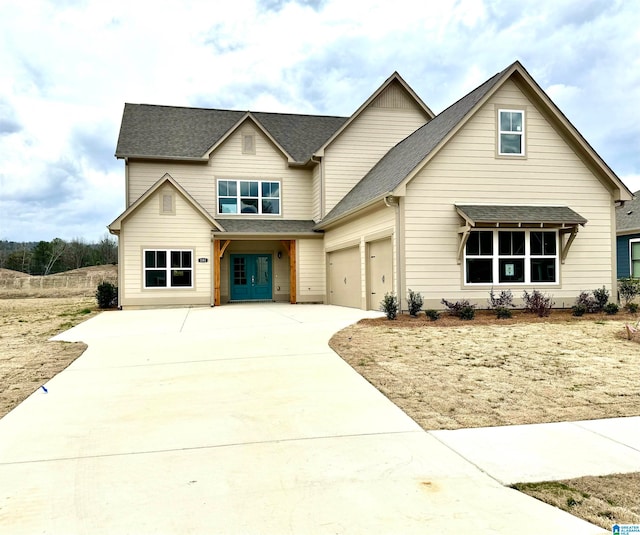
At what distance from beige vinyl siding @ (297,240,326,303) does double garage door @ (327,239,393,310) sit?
2.30ft

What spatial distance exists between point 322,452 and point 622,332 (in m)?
8.83

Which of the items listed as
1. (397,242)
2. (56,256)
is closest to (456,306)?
(397,242)

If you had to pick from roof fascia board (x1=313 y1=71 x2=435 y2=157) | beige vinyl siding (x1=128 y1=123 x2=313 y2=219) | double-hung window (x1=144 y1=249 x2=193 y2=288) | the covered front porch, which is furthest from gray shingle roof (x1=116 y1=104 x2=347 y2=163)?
double-hung window (x1=144 y1=249 x2=193 y2=288)

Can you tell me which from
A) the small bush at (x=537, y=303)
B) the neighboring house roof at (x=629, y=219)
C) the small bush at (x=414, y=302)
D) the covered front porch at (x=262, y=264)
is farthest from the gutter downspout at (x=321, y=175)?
the neighboring house roof at (x=629, y=219)

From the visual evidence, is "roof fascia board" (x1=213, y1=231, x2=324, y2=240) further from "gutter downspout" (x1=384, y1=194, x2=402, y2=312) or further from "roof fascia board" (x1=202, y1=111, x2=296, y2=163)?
"gutter downspout" (x1=384, y1=194, x2=402, y2=312)

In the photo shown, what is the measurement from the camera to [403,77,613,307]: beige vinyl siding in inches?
571

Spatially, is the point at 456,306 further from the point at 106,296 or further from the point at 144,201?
the point at 106,296

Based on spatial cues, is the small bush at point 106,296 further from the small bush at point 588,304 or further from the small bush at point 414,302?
the small bush at point 588,304

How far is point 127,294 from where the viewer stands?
63.9ft

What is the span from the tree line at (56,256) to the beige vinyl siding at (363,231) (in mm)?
46823

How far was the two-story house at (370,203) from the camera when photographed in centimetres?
1464

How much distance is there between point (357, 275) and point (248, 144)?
8751 mm

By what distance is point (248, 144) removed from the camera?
73.6ft

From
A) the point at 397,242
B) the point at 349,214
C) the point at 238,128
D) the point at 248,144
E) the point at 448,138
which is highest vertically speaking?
the point at 238,128
